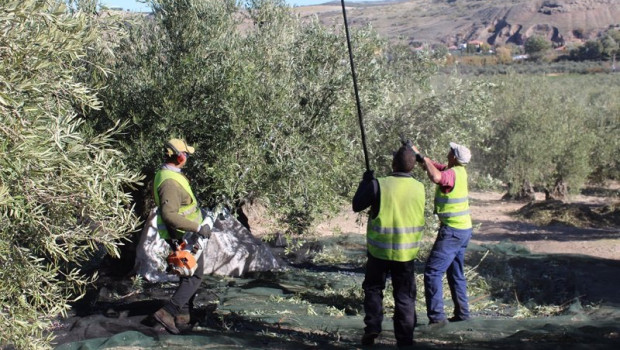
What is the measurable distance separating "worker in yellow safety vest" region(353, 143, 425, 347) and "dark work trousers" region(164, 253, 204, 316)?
150cm

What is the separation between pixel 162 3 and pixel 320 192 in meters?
2.99

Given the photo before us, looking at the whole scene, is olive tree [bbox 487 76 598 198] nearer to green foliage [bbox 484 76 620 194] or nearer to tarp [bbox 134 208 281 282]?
green foliage [bbox 484 76 620 194]

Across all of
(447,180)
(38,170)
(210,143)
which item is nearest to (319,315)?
(447,180)

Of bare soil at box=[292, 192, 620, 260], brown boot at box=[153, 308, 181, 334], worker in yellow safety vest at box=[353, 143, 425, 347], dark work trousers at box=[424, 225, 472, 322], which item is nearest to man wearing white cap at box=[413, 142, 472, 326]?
dark work trousers at box=[424, 225, 472, 322]

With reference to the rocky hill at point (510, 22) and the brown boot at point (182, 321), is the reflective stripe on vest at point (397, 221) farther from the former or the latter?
the rocky hill at point (510, 22)

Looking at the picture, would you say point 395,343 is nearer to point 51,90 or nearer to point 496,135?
point 51,90

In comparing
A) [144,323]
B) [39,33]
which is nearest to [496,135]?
[144,323]

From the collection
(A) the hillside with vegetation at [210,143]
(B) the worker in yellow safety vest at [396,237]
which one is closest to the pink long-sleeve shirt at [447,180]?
(B) the worker in yellow safety vest at [396,237]

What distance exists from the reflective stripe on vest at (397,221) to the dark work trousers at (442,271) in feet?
3.34

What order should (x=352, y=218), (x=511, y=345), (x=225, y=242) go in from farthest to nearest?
(x=352, y=218)
(x=225, y=242)
(x=511, y=345)

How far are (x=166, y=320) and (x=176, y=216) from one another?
87cm

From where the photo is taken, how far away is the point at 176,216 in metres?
5.63

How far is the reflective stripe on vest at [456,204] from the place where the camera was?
6477mm

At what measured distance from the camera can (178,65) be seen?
774cm
